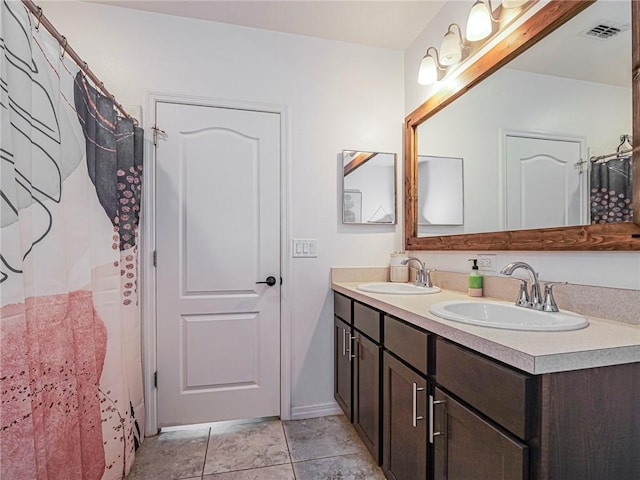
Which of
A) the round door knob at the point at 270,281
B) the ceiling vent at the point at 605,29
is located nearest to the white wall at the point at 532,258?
the ceiling vent at the point at 605,29

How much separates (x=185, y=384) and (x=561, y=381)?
1.91 meters

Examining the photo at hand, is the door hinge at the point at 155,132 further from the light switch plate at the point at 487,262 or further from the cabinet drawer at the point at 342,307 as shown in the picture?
the light switch plate at the point at 487,262

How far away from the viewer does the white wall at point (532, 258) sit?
3.30 ft

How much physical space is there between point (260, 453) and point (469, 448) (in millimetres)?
1242

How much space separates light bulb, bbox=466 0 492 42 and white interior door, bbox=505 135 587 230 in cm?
49

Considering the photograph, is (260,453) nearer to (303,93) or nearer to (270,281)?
(270,281)

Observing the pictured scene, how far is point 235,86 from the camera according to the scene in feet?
6.66

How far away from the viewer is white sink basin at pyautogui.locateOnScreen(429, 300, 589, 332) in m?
0.91

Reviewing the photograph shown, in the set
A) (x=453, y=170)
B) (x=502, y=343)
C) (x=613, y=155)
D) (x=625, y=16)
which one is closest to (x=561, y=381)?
(x=502, y=343)

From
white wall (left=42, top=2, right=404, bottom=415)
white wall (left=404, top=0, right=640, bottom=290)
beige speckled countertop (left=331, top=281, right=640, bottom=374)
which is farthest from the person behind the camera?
white wall (left=42, top=2, right=404, bottom=415)

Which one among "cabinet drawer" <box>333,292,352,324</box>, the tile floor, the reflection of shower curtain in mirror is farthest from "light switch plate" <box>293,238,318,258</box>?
the reflection of shower curtain in mirror

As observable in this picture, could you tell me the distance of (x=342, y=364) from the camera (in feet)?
6.43

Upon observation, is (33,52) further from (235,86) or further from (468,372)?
(468,372)

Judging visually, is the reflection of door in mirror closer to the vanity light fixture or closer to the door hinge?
the vanity light fixture
